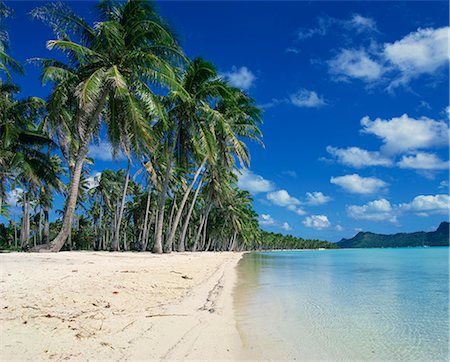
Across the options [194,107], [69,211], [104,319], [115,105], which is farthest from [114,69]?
[104,319]

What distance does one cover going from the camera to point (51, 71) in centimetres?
1454

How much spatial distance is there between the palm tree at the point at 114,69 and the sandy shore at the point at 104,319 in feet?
24.5

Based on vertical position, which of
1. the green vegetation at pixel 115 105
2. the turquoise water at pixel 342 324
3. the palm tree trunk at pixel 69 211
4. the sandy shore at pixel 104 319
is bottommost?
the turquoise water at pixel 342 324

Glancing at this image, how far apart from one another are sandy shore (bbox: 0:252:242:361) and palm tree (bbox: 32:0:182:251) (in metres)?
7.46

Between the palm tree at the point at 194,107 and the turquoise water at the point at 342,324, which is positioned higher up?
the palm tree at the point at 194,107

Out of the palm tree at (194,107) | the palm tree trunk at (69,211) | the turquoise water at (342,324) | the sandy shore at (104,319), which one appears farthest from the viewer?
the palm tree at (194,107)

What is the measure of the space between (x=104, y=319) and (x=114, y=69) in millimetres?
10731

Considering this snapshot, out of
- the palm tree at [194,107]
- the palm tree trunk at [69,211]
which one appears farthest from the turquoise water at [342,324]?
the palm tree at [194,107]

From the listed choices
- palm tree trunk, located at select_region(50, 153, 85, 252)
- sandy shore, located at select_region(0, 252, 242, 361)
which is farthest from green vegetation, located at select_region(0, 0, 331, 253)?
sandy shore, located at select_region(0, 252, 242, 361)

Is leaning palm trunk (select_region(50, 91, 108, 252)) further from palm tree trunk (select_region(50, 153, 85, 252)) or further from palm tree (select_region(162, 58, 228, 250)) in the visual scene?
palm tree (select_region(162, 58, 228, 250))

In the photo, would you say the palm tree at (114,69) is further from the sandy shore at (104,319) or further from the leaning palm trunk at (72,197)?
the sandy shore at (104,319)

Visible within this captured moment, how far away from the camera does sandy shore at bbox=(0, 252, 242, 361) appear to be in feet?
12.0

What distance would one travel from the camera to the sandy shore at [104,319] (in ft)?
12.0

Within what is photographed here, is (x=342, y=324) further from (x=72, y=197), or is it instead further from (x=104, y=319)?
(x=72, y=197)
